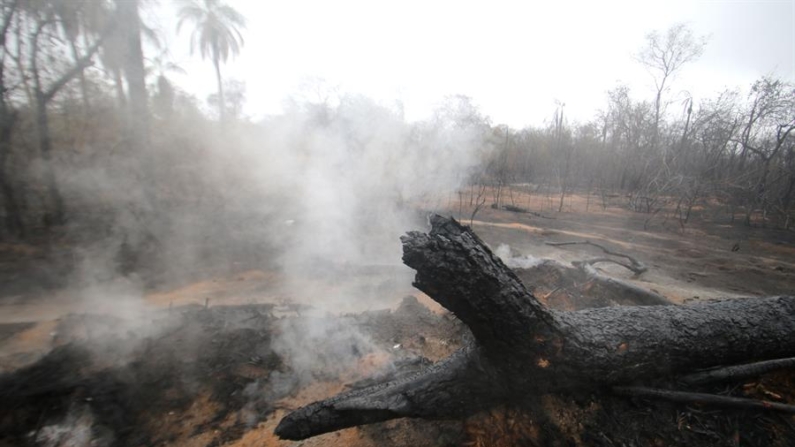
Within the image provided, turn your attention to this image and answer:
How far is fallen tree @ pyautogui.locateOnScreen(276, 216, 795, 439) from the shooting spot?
1864mm

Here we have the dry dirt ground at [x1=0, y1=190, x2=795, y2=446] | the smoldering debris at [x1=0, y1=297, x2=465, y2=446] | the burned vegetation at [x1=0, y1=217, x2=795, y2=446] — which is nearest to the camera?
the burned vegetation at [x1=0, y1=217, x2=795, y2=446]

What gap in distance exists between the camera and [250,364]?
10.6 feet

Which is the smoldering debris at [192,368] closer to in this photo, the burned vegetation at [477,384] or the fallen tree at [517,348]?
the burned vegetation at [477,384]

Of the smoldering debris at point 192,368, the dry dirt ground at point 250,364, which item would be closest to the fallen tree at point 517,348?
the dry dirt ground at point 250,364

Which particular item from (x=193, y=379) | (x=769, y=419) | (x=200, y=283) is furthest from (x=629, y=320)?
(x=200, y=283)

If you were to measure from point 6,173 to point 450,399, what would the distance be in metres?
9.75

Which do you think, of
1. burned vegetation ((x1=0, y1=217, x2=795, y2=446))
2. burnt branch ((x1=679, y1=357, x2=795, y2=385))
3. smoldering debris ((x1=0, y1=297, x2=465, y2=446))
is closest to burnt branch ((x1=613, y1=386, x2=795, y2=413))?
burned vegetation ((x1=0, y1=217, x2=795, y2=446))

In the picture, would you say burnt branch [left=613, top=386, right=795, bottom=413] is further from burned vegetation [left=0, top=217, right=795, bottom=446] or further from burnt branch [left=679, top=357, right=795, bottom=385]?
burnt branch [left=679, top=357, right=795, bottom=385]

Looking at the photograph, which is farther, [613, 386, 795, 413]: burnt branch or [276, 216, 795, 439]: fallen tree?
[613, 386, 795, 413]: burnt branch

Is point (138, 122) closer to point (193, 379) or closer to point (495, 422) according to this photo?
point (193, 379)

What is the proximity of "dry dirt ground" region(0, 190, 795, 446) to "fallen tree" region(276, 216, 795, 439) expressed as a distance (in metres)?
0.18

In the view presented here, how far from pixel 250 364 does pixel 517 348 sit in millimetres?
2571

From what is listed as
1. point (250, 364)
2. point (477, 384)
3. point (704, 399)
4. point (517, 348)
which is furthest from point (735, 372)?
point (250, 364)

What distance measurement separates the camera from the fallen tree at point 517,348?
73.4 inches
